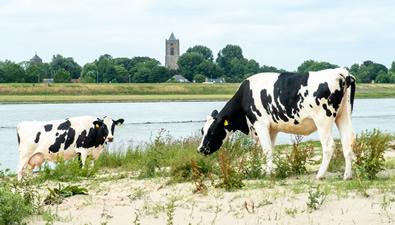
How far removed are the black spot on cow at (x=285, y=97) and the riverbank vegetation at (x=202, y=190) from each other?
69cm

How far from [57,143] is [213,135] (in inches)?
154

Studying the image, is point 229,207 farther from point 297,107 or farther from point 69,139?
point 69,139

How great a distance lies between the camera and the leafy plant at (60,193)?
381 inches

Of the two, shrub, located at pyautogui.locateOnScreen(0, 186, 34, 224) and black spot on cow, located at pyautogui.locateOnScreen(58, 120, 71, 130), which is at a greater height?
black spot on cow, located at pyautogui.locateOnScreen(58, 120, 71, 130)

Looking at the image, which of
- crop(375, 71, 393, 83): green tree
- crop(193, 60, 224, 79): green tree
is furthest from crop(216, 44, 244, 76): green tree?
crop(375, 71, 393, 83): green tree

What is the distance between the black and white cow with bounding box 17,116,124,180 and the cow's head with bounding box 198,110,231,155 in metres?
3.18

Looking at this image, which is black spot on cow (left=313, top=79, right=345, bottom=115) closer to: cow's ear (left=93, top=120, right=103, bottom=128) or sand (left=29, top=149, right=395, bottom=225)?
sand (left=29, top=149, right=395, bottom=225)

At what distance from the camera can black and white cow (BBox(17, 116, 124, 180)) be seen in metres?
15.5

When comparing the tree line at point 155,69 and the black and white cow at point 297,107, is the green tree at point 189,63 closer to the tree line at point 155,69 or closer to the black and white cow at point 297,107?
the tree line at point 155,69

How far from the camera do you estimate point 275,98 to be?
39.3ft

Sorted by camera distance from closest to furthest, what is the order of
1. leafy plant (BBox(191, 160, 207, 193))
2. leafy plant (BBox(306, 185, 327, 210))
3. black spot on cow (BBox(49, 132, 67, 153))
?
leafy plant (BBox(306, 185, 327, 210))
leafy plant (BBox(191, 160, 207, 193))
black spot on cow (BBox(49, 132, 67, 153))

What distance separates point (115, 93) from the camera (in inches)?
3445

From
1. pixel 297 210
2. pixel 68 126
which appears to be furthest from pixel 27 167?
pixel 297 210

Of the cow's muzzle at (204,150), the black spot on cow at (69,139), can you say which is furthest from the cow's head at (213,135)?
the black spot on cow at (69,139)
